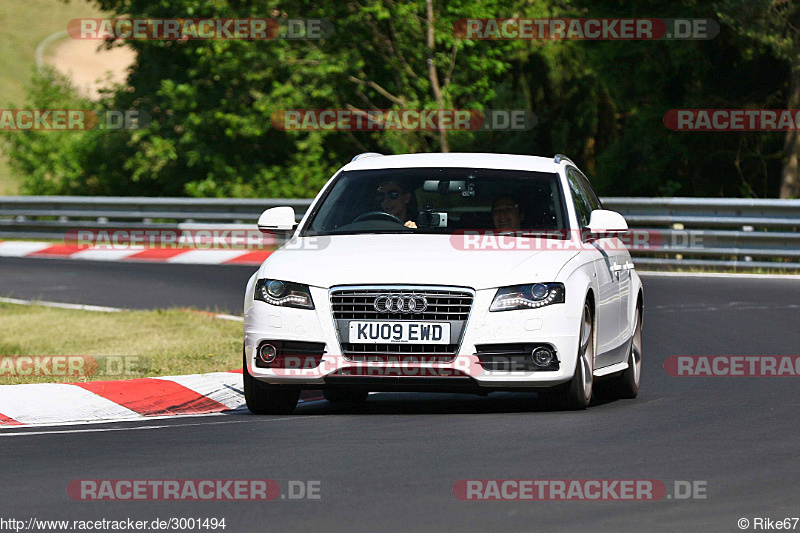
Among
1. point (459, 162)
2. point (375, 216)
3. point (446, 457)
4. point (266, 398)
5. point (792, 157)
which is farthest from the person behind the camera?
point (792, 157)

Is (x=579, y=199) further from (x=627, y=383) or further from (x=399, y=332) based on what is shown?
(x=399, y=332)

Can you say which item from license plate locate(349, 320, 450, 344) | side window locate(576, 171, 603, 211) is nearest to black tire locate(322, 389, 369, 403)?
license plate locate(349, 320, 450, 344)

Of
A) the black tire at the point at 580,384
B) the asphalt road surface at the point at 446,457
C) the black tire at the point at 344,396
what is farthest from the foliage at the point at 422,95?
the black tire at the point at 580,384

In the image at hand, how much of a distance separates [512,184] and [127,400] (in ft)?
9.66

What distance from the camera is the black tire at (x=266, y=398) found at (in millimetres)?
9547

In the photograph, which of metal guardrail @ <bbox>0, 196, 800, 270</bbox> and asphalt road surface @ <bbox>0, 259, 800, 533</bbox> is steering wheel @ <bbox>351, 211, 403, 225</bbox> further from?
metal guardrail @ <bbox>0, 196, 800, 270</bbox>

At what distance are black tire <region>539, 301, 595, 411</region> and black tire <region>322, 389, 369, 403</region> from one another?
5.59 feet

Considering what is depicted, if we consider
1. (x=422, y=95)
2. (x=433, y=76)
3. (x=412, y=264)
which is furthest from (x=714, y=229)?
(x=412, y=264)

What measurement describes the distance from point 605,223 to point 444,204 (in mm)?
1062

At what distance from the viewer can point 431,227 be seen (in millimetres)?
10047

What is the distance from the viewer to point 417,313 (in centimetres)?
897

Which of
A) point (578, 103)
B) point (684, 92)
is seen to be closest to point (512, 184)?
point (684, 92)

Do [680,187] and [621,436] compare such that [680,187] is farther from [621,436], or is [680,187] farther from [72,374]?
[621,436]

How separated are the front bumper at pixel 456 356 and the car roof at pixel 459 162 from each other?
167 cm
